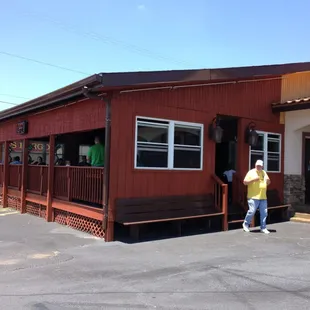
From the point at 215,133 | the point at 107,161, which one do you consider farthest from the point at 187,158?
the point at 107,161

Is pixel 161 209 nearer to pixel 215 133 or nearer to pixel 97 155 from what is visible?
pixel 97 155

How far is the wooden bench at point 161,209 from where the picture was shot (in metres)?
8.72

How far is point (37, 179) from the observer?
1266 centimetres

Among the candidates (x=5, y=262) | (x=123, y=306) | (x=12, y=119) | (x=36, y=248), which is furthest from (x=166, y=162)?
(x=12, y=119)

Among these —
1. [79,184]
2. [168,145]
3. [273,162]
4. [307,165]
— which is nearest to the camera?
[168,145]

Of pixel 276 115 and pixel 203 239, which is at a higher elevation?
pixel 276 115

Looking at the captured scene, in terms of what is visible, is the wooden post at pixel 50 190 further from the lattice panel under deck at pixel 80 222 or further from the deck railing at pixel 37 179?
the deck railing at pixel 37 179

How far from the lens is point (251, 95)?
11.7 m

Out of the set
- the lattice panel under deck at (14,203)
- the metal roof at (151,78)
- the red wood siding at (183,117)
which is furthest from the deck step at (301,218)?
the lattice panel under deck at (14,203)

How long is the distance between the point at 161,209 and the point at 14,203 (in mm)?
7000

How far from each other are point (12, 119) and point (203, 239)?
8829 mm

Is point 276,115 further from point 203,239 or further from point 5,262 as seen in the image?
point 5,262

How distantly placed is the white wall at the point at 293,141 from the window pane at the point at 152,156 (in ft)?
16.6

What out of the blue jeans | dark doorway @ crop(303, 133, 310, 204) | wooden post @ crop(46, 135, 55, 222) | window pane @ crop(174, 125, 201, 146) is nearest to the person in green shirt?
window pane @ crop(174, 125, 201, 146)
